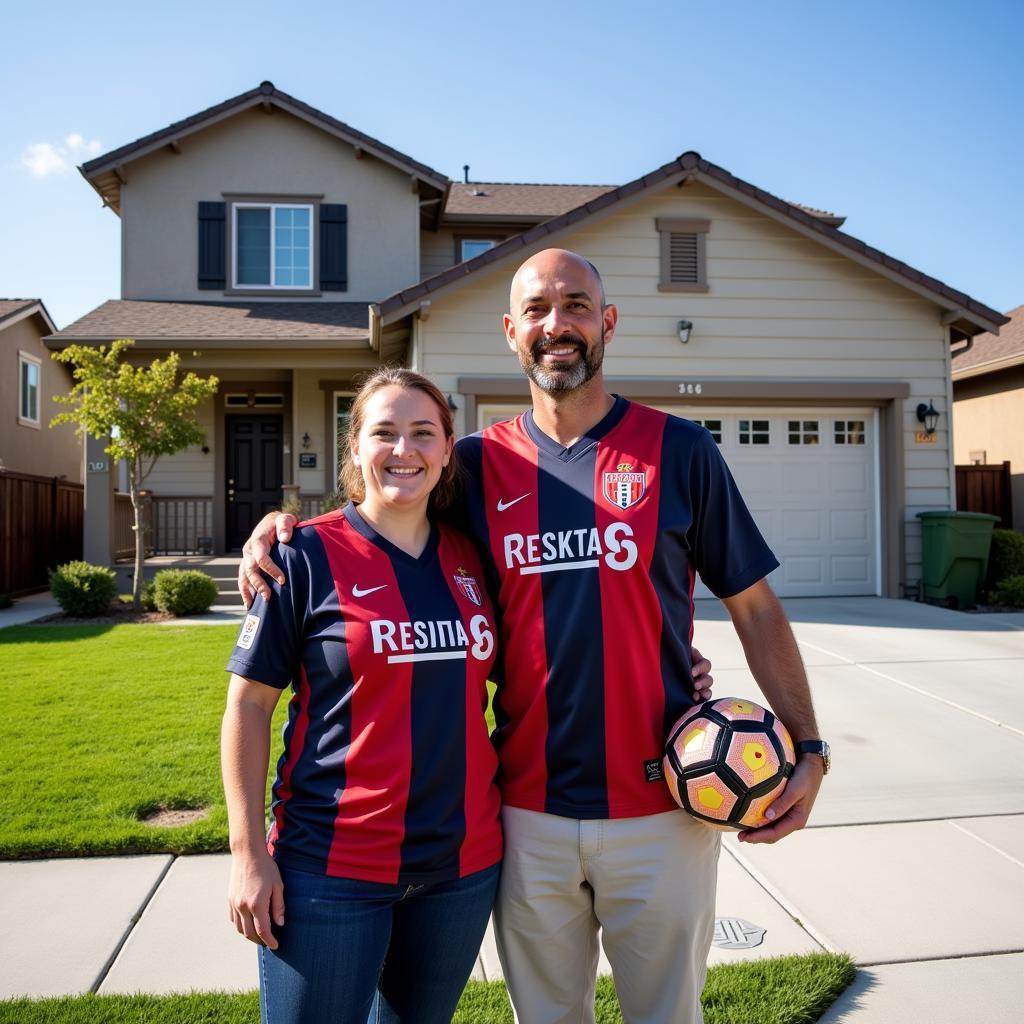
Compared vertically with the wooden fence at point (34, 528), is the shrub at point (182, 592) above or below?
below

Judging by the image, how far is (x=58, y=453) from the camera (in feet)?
62.2

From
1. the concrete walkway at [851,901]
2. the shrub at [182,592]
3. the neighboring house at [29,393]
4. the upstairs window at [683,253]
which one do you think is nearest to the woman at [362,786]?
the concrete walkway at [851,901]

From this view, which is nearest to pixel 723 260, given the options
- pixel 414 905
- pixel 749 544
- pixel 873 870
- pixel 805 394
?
pixel 805 394

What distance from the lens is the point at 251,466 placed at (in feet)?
45.2

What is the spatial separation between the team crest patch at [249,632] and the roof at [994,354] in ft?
51.1

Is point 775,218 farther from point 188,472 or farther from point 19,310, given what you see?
point 19,310

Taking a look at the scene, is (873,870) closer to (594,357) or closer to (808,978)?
(808,978)

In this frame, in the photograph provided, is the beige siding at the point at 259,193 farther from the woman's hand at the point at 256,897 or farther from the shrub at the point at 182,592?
the woman's hand at the point at 256,897

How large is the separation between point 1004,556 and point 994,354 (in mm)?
7082

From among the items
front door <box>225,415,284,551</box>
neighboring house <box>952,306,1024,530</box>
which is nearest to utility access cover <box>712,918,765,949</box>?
front door <box>225,415,284,551</box>

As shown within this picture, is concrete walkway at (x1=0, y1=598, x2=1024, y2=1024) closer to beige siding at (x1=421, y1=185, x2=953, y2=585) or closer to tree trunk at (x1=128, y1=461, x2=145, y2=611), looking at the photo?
beige siding at (x1=421, y1=185, x2=953, y2=585)

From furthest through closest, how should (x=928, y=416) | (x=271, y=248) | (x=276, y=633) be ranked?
1. (x=271, y=248)
2. (x=928, y=416)
3. (x=276, y=633)

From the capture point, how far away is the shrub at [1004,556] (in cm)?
1047

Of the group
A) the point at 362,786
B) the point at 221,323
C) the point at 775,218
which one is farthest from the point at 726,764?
the point at 221,323
